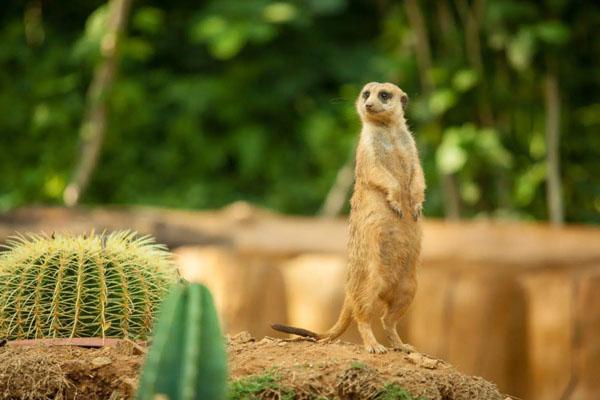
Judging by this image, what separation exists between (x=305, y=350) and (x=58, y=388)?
905mm

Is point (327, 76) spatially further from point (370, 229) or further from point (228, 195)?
point (370, 229)

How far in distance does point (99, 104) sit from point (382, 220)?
11675 millimetres

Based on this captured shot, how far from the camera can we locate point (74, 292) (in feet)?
14.3

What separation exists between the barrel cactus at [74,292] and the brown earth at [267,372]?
0.46 ft

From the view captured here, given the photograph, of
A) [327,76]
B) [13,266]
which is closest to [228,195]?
[327,76]

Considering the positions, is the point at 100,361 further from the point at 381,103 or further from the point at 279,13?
the point at 279,13

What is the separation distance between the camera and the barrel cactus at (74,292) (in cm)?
434

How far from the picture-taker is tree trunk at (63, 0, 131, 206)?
15.3 metres

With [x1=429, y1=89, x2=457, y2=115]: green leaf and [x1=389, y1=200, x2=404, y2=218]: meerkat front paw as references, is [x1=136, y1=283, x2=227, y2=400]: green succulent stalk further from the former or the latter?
[x1=429, y1=89, x2=457, y2=115]: green leaf

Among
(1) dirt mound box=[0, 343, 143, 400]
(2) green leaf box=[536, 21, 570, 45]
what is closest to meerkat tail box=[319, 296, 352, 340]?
(1) dirt mound box=[0, 343, 143, 400]

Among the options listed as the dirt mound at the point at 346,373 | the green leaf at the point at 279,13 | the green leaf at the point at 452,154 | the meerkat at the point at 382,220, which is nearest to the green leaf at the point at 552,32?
the green leaf at the point at 452,154

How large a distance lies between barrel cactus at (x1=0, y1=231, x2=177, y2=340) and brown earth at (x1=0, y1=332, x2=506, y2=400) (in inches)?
5.5

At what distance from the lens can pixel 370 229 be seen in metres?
4.42

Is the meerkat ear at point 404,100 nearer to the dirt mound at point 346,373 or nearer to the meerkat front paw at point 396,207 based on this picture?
the meerkat front paw at point 396,207
